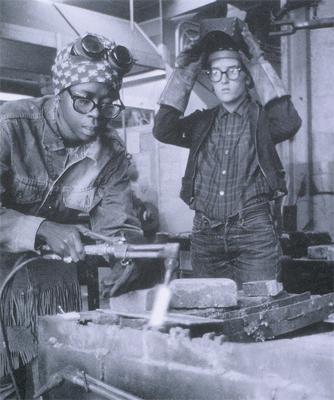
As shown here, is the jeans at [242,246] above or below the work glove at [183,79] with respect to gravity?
below

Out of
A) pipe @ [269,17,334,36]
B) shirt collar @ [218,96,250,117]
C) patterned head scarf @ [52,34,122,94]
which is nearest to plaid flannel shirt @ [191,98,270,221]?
shirt collar @ [218,96,250,117]

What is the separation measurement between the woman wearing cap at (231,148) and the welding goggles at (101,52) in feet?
2.46

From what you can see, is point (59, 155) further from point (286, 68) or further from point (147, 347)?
point (286, 68)

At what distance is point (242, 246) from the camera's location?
2430 millimetres

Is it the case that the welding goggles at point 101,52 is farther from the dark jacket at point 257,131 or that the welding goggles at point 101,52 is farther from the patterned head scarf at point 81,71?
the dark jacket at point 257,131

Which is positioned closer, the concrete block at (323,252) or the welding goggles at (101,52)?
the welding goggles at (101,52)

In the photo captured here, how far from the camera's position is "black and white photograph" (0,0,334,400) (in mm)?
1106

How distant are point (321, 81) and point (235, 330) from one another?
3.30m

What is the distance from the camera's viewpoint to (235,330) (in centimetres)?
121

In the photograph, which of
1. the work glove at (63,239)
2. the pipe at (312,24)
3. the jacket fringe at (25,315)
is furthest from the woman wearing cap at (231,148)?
the pipe at (312,24)

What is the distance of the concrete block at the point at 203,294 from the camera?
133 cm

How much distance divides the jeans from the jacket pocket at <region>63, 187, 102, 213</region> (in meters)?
0.69

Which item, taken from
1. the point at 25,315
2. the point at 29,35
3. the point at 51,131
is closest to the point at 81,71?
the point at 51,131

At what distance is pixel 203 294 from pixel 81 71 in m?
1.01
